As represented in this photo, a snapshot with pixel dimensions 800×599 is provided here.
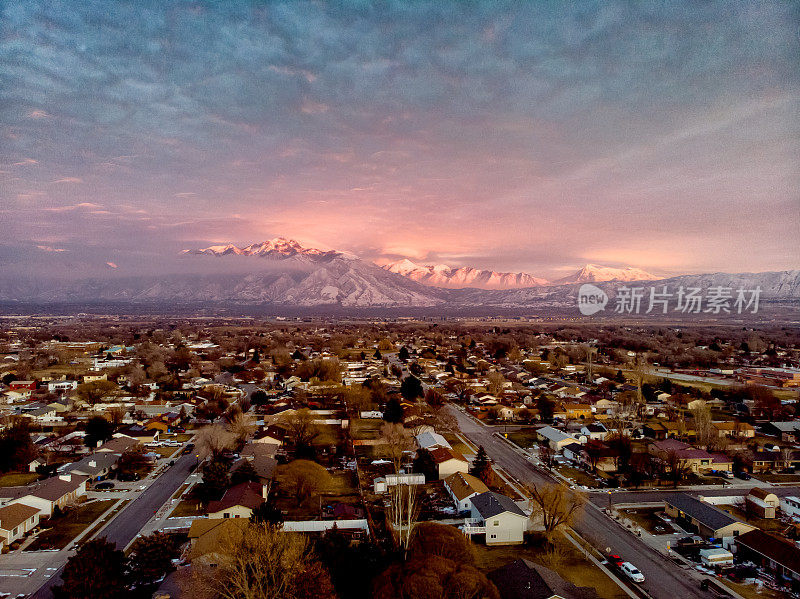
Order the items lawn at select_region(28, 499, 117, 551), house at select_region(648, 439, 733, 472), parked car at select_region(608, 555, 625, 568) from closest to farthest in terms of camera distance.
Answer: parked car at select_region(608, 555, 625, 568) < lawn at select_region(28, 499, 117, 551) < house at select_region(648, 439, 733, 472)

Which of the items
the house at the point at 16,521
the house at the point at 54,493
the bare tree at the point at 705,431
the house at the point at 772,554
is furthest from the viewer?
the bare tree at the point at 705,431

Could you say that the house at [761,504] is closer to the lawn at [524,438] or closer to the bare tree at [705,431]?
the bare tree at [705,431]

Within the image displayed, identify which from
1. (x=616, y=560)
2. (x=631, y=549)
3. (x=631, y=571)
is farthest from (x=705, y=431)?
(x=631, y=571)

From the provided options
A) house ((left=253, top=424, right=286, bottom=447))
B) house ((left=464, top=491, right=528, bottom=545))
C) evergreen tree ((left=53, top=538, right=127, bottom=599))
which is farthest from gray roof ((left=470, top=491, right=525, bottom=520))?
Answer: house ((left=253, top=424, right=286, bottom=447))

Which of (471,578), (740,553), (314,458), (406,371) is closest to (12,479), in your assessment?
(314,458)

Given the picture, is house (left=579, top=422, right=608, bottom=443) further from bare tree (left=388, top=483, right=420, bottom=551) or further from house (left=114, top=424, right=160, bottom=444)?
house (left=114, top=424, right=160, bottom=444)

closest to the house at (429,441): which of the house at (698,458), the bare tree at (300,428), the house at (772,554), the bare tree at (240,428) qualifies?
the bare tree at (300,428)
